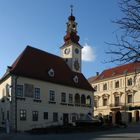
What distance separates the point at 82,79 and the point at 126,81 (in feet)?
54.3

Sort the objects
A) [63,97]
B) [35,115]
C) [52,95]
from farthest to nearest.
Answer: [63,97]
[52,95]
[35,115]

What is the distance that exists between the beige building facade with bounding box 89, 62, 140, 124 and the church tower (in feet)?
38.7

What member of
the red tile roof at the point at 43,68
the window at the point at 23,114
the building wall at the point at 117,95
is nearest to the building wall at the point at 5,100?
the window at the point at 23,114

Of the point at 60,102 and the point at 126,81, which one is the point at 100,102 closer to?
the point at 126,81

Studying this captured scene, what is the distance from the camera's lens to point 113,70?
82.3 meters

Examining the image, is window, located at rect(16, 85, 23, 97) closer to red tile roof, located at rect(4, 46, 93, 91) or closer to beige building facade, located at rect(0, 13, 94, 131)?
beige building facade, located at rect(0, 13, 94, 131)

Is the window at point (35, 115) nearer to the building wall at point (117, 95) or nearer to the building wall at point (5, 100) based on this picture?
the building wall at point (5, 100)

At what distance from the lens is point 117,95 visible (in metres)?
77.5

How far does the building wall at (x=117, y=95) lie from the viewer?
73.2 meters

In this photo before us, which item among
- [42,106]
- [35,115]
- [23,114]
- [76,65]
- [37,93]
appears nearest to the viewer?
[23,114]

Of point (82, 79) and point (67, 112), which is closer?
point (67, 112)

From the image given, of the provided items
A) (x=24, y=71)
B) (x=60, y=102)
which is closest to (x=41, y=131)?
(x=24, y=71)

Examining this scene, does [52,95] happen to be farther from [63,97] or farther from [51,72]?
[51,72]

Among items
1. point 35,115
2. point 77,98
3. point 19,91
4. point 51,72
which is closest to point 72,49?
point 77,98
